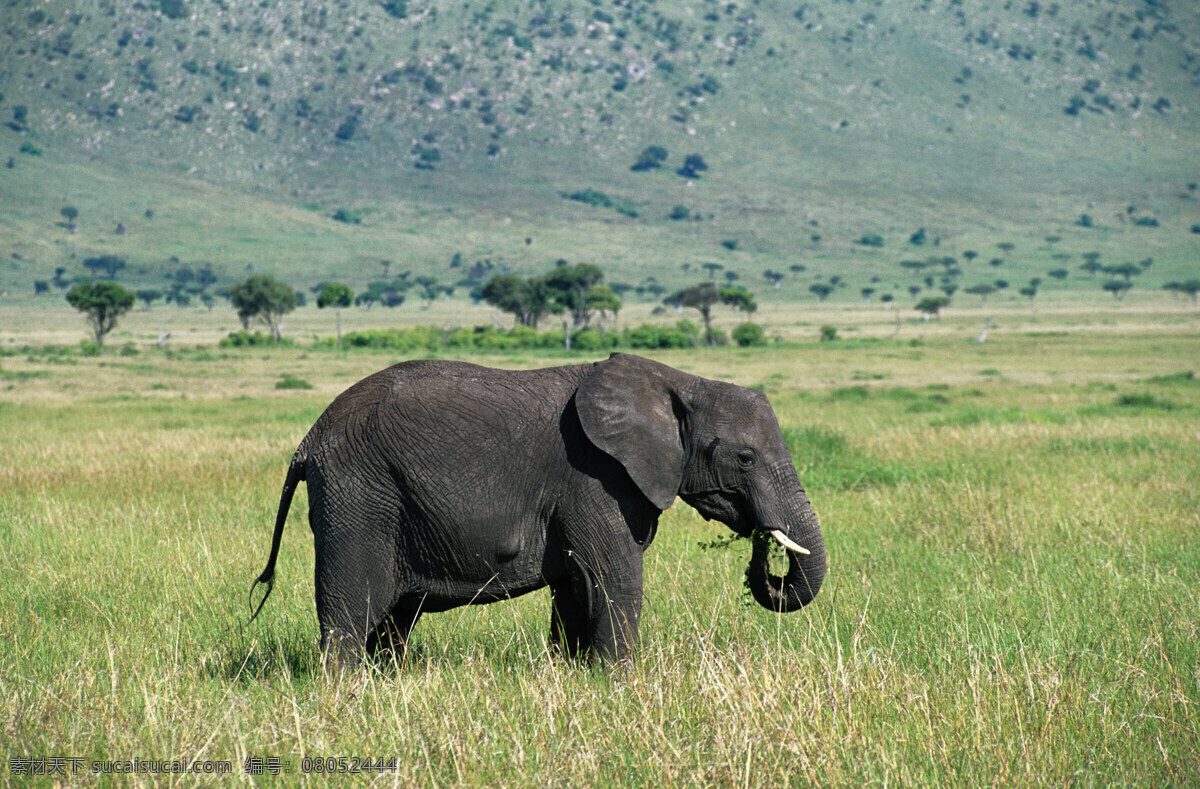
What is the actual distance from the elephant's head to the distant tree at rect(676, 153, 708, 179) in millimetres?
187241

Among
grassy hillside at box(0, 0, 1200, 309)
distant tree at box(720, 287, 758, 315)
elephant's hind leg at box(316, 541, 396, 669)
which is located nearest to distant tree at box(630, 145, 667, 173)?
grassy hillside at box(0, 0, 1200, 309)

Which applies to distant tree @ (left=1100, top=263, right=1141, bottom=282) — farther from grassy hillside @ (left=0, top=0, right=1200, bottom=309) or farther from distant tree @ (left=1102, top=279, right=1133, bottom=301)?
distant tree @ (left=1102, top=279, right=1133, bottom=301)

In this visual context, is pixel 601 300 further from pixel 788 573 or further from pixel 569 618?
pixel 788 573

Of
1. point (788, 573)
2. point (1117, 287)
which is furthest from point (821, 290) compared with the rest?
point (788, 573)

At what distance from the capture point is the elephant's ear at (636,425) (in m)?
5.14

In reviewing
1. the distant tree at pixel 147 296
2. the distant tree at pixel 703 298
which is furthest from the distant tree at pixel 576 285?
the distant tree at pixel 147 296

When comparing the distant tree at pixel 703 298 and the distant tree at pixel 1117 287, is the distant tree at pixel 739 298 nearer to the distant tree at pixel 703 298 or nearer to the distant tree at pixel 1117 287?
the distant tree at pixel 703 298

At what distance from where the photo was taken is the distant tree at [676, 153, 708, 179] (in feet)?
621

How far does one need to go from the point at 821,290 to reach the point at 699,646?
128 metres

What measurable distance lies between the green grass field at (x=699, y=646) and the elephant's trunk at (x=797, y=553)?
0.28m

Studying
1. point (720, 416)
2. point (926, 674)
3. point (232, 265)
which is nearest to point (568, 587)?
point (720, 416)

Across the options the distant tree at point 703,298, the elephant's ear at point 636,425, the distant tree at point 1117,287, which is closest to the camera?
the elephant's ear at point 636,425

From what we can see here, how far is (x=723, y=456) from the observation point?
5.39 m

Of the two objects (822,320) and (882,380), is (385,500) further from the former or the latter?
(822,320)
